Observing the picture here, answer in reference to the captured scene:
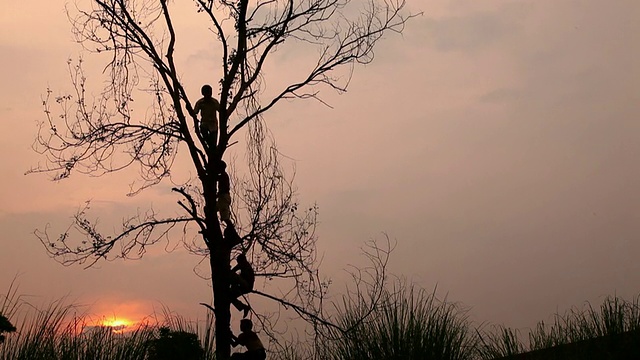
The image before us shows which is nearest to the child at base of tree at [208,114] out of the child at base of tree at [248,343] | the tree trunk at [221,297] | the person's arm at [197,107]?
the person's arm at [197,107]

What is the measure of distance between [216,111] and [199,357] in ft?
11.7

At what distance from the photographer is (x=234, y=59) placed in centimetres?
1255

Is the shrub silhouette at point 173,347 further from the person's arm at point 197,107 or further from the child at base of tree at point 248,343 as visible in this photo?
the person's arm at point 197,107

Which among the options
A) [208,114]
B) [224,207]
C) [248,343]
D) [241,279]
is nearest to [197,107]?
[208,114]

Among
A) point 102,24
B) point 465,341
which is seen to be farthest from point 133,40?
point 465,341

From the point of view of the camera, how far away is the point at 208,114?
12.1 meters

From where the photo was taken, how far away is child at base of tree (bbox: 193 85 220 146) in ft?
39.4

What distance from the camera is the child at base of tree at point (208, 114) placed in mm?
12000

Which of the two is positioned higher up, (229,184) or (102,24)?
(102,24)

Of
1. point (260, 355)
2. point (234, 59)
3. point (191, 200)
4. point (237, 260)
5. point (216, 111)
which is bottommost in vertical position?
point (260, 355)

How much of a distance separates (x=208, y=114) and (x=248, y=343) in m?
3.29

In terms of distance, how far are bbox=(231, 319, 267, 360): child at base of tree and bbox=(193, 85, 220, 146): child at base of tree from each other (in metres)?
2.60

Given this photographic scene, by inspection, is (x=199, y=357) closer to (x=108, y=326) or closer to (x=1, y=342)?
(x=108, y=326)

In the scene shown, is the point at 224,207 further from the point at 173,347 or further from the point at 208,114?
the point at 173,347
